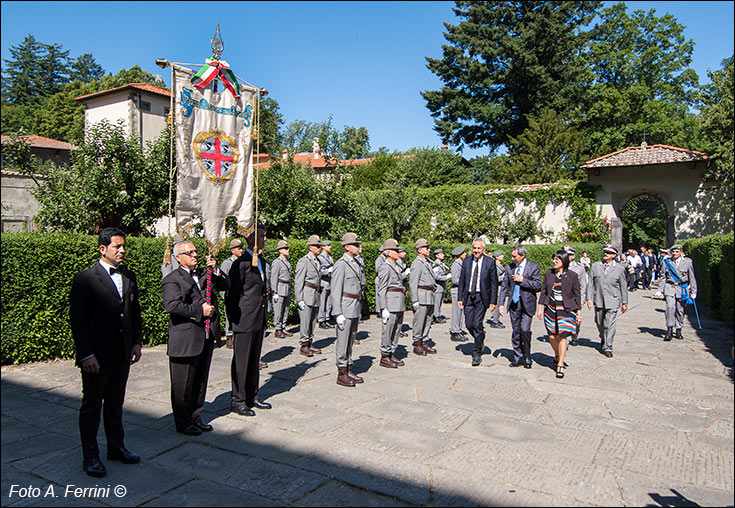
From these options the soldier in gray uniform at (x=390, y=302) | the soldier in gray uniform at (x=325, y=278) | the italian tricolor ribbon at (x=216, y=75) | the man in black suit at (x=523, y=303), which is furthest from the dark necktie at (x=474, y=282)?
the italian tricolor ribbon at (x=216, y=75)

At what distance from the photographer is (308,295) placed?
9.95 m

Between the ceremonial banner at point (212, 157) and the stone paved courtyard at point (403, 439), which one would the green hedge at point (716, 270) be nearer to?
the stone paved courtyard at point (403, 439)

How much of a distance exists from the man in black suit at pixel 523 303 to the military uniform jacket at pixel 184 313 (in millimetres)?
5356

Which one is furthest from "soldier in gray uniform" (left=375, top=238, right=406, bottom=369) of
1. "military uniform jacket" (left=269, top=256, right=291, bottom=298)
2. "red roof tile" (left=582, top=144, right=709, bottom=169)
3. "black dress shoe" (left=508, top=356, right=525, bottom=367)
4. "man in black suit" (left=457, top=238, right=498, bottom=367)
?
"red roof tile" (left=582, top=144, right=709, bottom=169)

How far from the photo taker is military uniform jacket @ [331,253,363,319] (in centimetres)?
746

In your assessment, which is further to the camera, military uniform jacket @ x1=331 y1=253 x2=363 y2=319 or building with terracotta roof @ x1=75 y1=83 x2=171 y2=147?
building with terracotta roof @ x1=75 y1=83 x2=171 y2=147

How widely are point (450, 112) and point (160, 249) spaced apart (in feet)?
118

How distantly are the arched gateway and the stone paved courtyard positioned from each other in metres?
19.2

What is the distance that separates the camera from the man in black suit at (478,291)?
872 cm

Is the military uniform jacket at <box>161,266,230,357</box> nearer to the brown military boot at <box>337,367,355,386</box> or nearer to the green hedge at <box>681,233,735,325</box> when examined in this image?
the brown military boot at <box>337,367,355,386</box>

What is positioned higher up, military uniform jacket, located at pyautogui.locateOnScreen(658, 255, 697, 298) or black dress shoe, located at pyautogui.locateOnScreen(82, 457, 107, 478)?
military uniform jacket, located at pyautogui.locateOnScreen(658, 255, 697, 298)

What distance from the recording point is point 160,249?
971cm

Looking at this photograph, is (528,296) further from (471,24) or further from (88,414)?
(471,24)

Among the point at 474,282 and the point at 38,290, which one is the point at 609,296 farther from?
the point at 38,290
